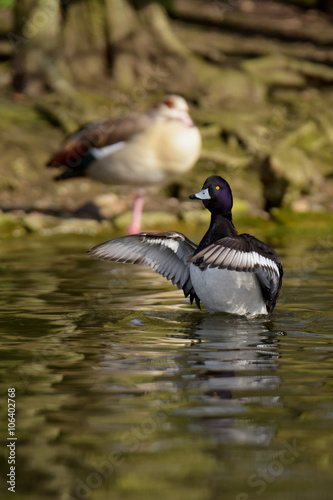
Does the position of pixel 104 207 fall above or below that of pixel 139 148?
below

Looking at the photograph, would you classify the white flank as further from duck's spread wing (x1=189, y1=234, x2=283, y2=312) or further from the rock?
duck's spread wing (x1=189, y1=234, x2=283, y2=312)

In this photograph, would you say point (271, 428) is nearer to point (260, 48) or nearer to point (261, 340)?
point (261, 340)

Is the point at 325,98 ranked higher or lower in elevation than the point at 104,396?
lower

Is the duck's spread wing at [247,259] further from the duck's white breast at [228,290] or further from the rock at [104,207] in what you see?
the rock at [104,207]

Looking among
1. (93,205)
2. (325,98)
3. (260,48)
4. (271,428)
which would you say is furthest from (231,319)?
(260,48)

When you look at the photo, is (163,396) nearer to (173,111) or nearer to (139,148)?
(139,148)

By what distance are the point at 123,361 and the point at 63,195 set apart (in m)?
11.1

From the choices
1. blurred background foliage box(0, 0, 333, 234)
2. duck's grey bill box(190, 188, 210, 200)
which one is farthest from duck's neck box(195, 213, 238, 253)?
blurred background foliage box(0, 0, 333, 234)

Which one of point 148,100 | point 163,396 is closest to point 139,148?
point 148,100

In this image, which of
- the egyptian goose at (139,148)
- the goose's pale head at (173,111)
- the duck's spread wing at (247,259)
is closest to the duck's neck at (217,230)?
the duck's spread wing at (247,259)

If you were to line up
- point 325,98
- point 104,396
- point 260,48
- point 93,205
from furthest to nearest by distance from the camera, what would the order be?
point 260,48
point 325,98
point 93,205
point 104,396

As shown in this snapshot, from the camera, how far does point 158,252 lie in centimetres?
877

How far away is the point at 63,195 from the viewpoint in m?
17.0

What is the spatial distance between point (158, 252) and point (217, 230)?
0.76 metres
